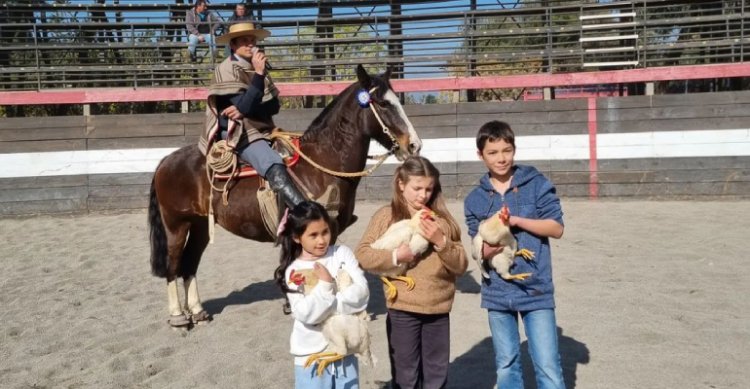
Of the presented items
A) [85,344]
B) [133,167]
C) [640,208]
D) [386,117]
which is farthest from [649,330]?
[133,167]

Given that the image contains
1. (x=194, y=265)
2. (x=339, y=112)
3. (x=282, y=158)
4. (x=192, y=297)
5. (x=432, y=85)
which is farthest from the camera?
(x=432, y=85)

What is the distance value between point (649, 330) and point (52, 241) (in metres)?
7.66

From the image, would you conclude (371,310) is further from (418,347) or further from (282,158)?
(418,347)

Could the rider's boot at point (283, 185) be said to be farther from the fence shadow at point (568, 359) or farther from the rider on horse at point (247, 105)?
the fence shadow at point (568, 359)

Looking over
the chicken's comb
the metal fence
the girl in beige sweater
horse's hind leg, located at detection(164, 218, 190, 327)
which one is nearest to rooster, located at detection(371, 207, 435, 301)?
the girl in beige sweater

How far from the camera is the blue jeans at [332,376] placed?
255cm

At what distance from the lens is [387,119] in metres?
4.40

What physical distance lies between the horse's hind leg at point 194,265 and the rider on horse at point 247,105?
3.78ft

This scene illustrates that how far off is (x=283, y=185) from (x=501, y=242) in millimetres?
2098

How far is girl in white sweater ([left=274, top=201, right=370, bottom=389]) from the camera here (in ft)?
7.93

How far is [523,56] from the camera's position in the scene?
13.0 m

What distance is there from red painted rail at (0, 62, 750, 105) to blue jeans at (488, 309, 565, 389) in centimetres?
956

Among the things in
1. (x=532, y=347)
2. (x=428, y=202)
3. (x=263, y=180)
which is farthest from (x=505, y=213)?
(x=263, y=180)

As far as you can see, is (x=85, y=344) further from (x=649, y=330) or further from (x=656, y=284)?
(x=656, y=284)
